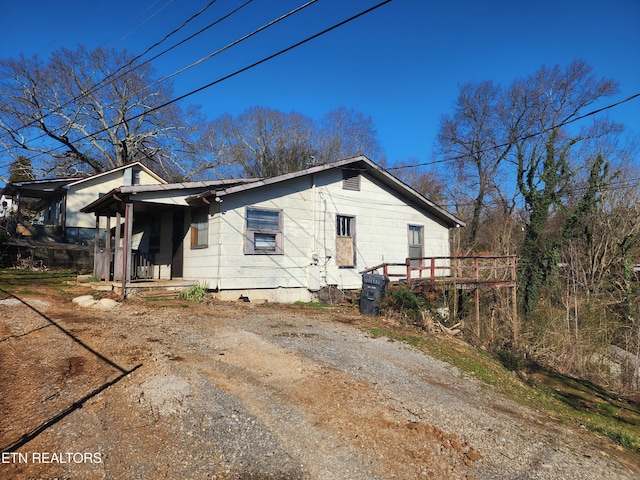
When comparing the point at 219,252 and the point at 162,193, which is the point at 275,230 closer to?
the point at 219,252

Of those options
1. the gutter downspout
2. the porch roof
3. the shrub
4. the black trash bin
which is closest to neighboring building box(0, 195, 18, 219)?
the porch roof

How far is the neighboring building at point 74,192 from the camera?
2322cm

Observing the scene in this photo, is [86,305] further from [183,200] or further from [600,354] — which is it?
[600,354]

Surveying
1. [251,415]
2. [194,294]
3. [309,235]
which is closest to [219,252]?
[194,294]

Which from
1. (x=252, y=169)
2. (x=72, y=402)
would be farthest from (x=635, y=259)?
(x=252, y=169)

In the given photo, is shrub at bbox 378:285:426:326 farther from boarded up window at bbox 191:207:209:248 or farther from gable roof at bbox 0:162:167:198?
gable roof at bbox 0:162:167:198

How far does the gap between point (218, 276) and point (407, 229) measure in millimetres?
7628

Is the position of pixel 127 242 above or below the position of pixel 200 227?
below

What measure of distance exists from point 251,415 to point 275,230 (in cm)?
843

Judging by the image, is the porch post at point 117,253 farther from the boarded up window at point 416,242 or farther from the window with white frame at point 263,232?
the boarded up window at point 416,242

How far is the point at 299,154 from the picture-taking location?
3350cm

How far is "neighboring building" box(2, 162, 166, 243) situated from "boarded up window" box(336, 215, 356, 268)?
16311 millimetres

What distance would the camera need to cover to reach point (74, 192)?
23703 millimetres

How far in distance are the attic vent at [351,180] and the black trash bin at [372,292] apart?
3.88m
